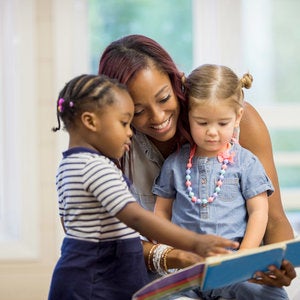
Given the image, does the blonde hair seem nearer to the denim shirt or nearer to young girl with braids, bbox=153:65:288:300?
young girl with braids, bbox=153:65:288:300

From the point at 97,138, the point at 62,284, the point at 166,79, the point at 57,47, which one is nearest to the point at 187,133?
the point at 166,79

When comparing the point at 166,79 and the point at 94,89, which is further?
the point at 166,79

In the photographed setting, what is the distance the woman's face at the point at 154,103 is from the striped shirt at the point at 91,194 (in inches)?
14.3

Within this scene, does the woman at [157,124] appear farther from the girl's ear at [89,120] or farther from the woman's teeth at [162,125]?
the girl's ear at [89,120]

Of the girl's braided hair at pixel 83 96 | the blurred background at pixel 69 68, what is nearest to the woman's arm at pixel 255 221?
the girl's braided hair at pixel 83 96

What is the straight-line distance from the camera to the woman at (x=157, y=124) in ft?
5.77

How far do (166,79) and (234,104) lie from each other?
21 cm

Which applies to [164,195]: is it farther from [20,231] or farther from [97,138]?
[20,231]

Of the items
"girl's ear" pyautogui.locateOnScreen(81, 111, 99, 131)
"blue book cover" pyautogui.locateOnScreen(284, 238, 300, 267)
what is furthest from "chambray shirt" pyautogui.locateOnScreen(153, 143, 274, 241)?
"girl's ear" pyautogui.locateOnScreen(81, 111, 99, 131)

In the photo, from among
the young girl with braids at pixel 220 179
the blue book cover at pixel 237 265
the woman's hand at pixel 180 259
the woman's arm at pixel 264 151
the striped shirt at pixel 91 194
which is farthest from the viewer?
the woman's arm at pixel 264 151

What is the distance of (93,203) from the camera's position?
1438 millimetres

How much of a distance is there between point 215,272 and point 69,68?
2.20 metres

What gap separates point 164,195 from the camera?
73.7 inches

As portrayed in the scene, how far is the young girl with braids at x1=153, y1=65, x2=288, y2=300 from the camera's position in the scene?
1.73m
